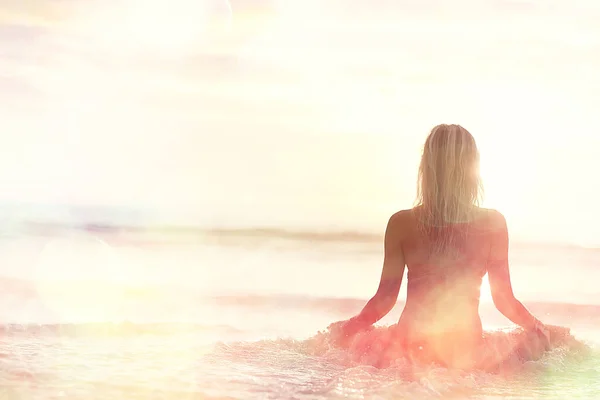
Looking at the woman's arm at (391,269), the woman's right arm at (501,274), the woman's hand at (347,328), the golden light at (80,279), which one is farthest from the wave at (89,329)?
the woman's right arm at (501,274)

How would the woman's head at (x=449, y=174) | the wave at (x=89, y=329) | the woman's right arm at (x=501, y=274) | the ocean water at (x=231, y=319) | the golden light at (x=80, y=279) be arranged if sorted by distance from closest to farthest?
the ocean water at (x=231, y=319) < the woman's head at (x=449, y=174) < the woman's right arm at (x=501, y=274) < the wave at (x=89, y=329) < the golden light at (x=80, y=279)

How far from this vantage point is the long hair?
16.0 feet

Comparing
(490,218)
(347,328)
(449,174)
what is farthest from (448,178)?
(347,328)

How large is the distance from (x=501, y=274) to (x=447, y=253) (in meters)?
0.41

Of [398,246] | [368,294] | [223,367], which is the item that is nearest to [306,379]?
[223,367]

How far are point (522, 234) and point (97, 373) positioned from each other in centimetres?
1419

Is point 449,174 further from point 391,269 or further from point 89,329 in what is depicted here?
point 89,329

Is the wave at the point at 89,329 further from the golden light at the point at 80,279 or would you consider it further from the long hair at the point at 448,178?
the long hair at the point at 448,178

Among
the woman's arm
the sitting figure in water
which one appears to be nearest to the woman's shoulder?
the sitting figure in water

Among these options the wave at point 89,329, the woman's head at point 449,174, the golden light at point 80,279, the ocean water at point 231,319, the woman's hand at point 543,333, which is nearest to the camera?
the ocean water at point 231,319

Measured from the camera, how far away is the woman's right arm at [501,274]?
4988mm

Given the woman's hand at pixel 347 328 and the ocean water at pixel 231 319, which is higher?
the woman's hand at pixel 347 328

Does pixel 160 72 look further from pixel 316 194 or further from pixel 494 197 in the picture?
pixel 494 197

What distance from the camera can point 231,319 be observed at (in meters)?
9.52
